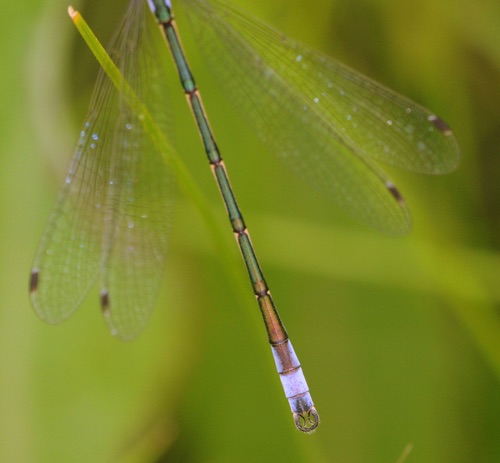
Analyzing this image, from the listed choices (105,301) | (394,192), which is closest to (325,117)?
(394,192)

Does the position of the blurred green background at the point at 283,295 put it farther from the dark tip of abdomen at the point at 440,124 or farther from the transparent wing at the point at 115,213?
the dark tip of abdomen at the point at 440,124

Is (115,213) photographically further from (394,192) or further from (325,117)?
(394,192)

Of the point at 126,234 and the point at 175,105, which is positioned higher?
the point at 175,105

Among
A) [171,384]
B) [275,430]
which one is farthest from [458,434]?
[171,384]

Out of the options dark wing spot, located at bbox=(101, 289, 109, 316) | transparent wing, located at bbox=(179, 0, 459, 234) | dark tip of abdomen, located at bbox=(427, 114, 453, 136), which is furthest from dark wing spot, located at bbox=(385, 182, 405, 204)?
dark wing spot, located at bbox=(101, 289, 109, 316)

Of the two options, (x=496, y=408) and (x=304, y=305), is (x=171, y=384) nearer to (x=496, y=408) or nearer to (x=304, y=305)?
(x=304, y=305)

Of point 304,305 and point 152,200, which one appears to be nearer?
point 152,200

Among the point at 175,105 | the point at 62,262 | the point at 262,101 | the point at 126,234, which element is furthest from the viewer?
the point at 175,105

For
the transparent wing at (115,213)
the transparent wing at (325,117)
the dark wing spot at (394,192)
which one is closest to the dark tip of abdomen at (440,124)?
the transparent wing at (325,117)
